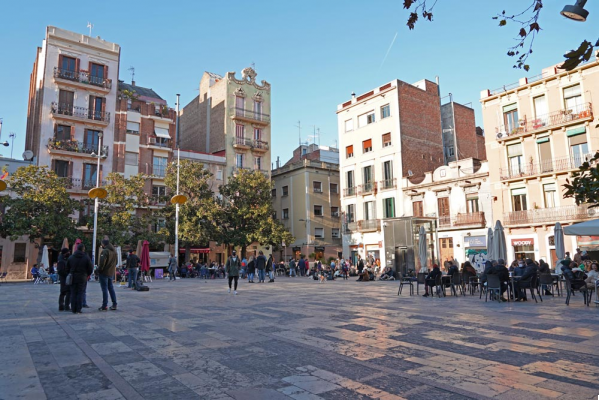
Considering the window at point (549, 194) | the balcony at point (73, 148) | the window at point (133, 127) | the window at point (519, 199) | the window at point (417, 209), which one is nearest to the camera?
the window at point (549, 194)

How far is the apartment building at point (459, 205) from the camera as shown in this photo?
1246 inches

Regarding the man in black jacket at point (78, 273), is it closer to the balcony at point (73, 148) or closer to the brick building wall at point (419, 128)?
the brick building wall at point (419, 128)

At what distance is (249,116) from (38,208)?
24.8m

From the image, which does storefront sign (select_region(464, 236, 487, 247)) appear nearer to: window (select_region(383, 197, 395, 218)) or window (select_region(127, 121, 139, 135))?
window (select_region(383, 197, 395, 218))

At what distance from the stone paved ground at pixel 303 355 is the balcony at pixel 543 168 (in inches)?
862

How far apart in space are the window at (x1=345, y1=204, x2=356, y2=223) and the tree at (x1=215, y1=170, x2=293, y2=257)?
6.36 meters

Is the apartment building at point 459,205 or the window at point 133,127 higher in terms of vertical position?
the window at point 133,127

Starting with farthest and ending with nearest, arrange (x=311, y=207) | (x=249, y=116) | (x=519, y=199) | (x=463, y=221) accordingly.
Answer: (x=249, y=116) < (x=311, y=207) < (x=463, y=221) < (x=519, y=199)

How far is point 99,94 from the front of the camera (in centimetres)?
4044

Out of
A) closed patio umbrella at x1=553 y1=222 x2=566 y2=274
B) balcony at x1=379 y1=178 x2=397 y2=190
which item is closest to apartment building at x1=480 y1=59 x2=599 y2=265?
balcony at x1=379 y1=178 x2=397 y2=190

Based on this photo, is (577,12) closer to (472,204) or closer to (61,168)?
(472,204)

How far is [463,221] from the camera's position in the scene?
32.3 m

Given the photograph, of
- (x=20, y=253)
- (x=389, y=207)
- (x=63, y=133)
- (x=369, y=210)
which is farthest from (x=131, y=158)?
(x=389, y=207)

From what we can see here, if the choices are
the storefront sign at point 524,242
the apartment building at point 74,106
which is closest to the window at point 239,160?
the apartment building at point 74,106
